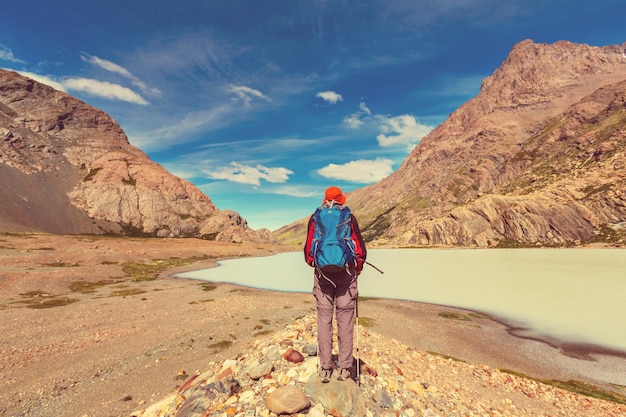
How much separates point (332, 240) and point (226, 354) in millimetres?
17239

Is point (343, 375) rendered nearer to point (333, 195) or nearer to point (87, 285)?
point (333, 195)

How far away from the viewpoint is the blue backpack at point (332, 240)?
8.27m

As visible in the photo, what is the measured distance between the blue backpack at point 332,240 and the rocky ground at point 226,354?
Answer: 4244mm

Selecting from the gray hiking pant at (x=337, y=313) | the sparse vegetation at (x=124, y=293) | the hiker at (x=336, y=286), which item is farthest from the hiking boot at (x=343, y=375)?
the sparse vegetation at (x=124, y=293)

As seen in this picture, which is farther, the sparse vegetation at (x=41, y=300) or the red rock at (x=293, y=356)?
the sparse vegetation at (x=41, y=300)

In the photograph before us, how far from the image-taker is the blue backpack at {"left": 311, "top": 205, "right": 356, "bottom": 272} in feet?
27.1

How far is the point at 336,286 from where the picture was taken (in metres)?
8.87

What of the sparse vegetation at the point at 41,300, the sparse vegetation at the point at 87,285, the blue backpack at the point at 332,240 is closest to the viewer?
the blue backpack at the point at 332,240

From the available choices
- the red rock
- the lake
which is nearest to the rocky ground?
the red rock

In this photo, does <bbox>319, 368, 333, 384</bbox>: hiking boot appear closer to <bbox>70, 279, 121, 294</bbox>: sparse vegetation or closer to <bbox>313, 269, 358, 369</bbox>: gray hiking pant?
<bbox>313, 269, 358, 369</bbox>: gray hiking pant

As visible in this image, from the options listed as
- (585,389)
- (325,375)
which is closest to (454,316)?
(585,389)

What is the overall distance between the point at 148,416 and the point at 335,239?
31.1 feet

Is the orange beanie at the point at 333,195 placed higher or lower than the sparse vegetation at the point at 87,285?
higher

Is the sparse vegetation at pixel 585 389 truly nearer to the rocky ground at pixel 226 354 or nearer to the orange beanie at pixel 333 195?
the rocky ground at pixel 226 354
